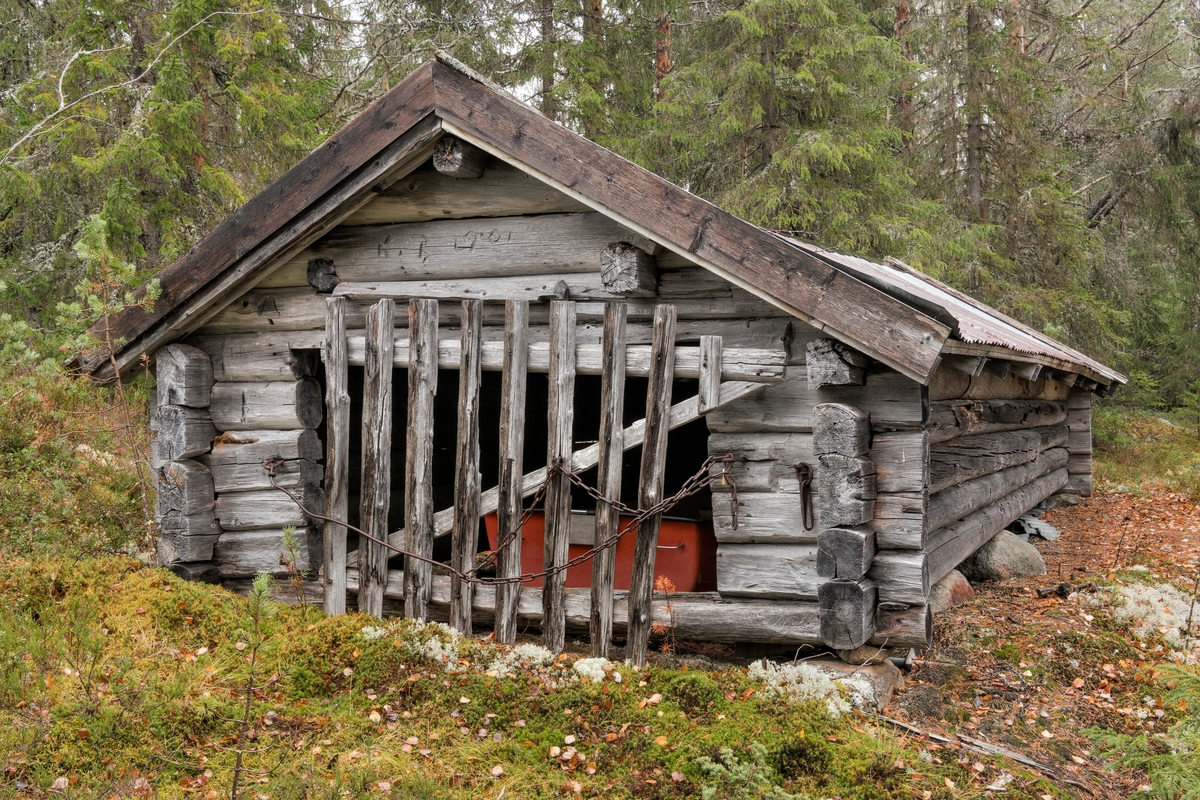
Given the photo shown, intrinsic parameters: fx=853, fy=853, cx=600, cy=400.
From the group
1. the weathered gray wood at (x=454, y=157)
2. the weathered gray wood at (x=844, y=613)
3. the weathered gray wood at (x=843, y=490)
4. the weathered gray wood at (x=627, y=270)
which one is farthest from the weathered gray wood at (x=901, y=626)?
the weathered gray wood at (x=454, y=157)

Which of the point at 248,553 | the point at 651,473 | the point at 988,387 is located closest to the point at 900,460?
the point at 651,473

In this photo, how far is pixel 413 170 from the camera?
5750 mm

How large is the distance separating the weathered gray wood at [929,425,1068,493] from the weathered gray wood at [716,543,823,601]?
6.14 feet

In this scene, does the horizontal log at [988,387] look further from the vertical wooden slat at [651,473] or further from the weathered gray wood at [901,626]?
the vertical wooden slat at [651,473]

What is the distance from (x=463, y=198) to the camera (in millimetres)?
5738

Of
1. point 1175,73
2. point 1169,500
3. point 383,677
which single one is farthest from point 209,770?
point 1175,73

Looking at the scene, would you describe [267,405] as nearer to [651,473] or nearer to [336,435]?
[336,435]

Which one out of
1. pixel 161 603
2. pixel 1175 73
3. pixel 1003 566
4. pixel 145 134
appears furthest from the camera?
pixel 1175 73

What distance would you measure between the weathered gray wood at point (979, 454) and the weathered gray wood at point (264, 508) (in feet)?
15.1

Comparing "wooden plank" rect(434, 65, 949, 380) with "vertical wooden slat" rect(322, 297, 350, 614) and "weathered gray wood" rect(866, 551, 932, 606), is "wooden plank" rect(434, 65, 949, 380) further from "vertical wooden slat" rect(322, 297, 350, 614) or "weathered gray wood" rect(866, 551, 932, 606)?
"vertical wooden slat" rect(322, 297, 350, 614)

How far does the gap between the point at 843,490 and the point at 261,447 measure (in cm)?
411

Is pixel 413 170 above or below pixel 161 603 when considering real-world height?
above

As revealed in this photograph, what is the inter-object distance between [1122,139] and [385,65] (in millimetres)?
14313

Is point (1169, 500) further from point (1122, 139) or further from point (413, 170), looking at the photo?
point (413, 170)
